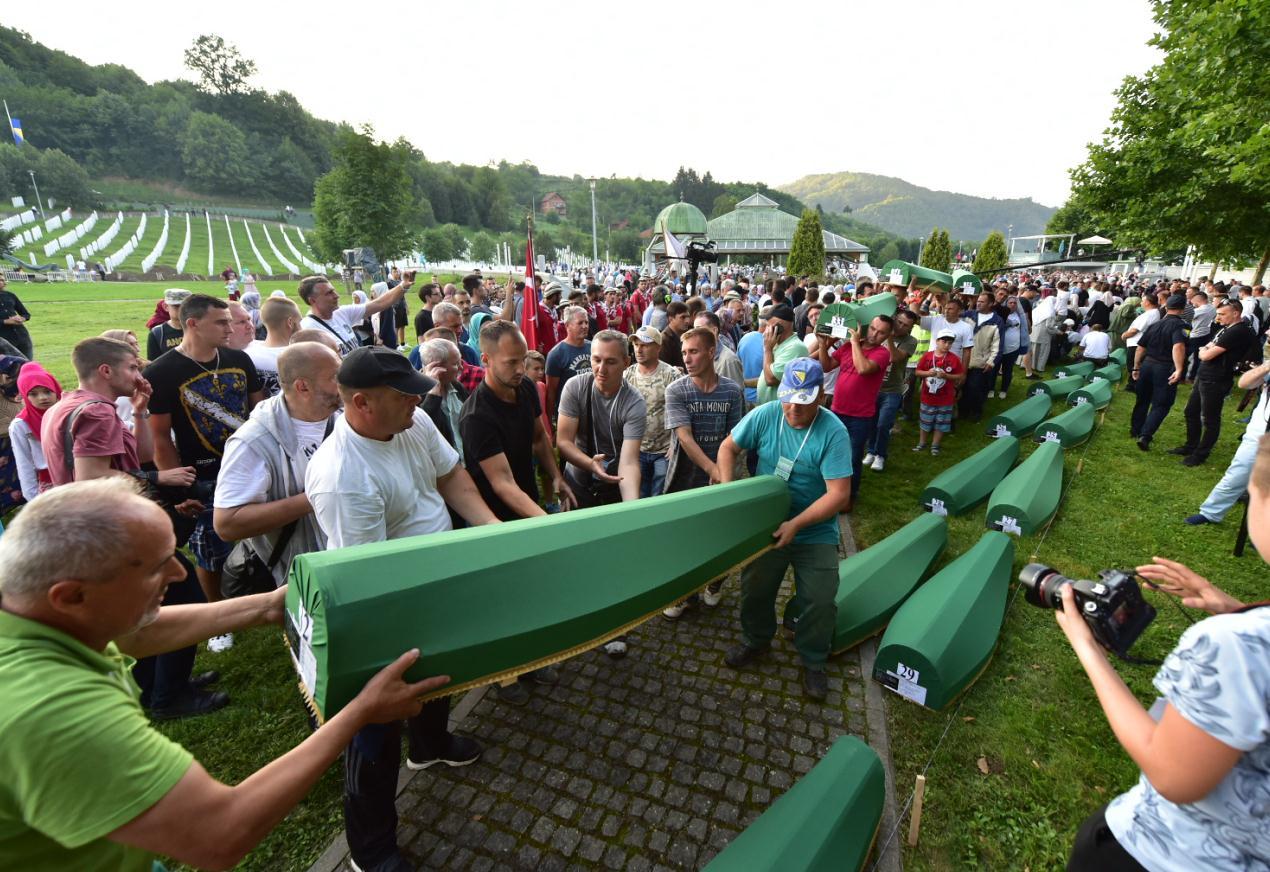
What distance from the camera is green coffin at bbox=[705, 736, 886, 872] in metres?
2.54

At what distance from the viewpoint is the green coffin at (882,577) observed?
4629 millimetres

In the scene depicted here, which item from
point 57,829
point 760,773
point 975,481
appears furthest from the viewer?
point 975,481

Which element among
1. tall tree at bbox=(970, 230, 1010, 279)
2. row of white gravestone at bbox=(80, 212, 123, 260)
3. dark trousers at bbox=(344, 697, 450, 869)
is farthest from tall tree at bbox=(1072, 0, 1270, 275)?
row of white gravestone at bbox=(80, 212, 123, 260)

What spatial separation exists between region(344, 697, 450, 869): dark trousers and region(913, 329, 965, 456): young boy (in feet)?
28.5

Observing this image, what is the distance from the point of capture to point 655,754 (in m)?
3.68

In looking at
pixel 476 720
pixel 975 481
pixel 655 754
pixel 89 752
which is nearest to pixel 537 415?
pixel 476 720

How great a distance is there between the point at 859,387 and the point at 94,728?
6.97 metres

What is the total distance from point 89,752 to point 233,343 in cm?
501

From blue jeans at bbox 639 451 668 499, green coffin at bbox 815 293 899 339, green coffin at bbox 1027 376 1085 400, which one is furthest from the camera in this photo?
green coffin at bbox 1027 376 1085 400

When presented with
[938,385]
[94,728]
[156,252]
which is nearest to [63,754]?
[94,728]

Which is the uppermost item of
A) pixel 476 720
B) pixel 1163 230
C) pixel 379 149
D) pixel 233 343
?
pixel 379 149

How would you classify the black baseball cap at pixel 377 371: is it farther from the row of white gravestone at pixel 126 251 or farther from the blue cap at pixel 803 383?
the row of white gravestone at pixel 126 251

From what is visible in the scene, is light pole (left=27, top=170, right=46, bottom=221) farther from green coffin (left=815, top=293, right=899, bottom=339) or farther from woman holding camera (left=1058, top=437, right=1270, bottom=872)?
woman holding camera (left=1058, top=437, right=1270, bottom=872)

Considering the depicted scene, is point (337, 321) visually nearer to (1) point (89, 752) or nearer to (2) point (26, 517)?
(2) point (26, 517)
